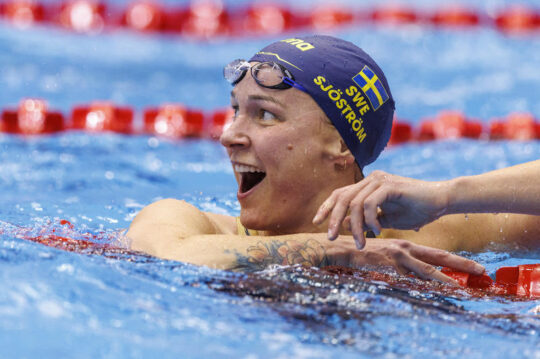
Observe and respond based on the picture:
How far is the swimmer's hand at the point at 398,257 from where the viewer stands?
232 centimetres

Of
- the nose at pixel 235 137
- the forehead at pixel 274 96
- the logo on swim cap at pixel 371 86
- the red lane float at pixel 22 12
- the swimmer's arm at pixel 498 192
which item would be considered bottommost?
the swimmer's arm at pixel 498 192

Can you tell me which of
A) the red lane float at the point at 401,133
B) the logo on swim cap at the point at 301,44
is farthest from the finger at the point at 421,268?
the red lane float at the point at 401,133

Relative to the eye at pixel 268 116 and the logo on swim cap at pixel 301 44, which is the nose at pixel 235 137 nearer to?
the eye at pixel 268 116

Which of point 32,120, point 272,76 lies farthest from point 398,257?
point 32,120

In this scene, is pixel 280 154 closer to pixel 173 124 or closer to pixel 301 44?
pixel 301 44

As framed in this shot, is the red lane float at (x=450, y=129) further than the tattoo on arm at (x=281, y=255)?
Yes

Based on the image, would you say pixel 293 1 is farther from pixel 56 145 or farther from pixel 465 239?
pixel 465 239

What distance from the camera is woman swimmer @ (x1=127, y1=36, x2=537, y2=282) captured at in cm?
234

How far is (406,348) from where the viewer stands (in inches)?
74.3

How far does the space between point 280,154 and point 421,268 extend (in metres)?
0.57

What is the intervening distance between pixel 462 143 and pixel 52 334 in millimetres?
4672

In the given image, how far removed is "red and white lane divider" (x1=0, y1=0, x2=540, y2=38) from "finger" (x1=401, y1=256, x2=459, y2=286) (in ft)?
22.8

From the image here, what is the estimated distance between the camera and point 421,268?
2316mm

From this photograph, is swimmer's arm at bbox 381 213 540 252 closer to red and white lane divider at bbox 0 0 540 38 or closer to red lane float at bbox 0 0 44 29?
red and white lane divider at bbox 0 0 540 38
